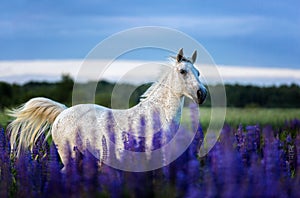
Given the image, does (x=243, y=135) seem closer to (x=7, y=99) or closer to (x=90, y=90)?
(x=90, y=90)

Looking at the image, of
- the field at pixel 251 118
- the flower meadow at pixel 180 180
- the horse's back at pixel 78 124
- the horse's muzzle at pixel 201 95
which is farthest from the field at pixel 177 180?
the field at pixel 251 118

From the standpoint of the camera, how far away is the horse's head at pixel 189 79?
556 centimetres

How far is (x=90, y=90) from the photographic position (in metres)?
6.20

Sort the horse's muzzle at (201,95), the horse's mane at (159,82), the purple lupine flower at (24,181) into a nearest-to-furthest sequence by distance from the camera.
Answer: the purple lupine flower at (24,181)
the horse's muzzle at (201,95)
the horse's mane at (159,82)

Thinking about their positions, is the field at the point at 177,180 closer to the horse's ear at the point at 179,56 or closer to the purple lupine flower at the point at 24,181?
the purple lupine flower at the point at 24,181

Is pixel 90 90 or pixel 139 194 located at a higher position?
pixel 90 90

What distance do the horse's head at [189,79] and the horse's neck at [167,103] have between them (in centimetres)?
14

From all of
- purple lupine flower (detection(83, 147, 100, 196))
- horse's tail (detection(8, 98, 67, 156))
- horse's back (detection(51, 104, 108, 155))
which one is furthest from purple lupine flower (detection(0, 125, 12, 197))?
horse's tail (detection(8, 98, 67, 156))

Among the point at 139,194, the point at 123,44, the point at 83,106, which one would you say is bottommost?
the point at 139,194

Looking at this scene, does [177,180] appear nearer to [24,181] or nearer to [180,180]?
[180,180]

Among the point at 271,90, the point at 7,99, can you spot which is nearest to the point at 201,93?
the point at 271,90

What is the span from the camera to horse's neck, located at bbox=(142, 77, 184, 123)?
584 centimetres

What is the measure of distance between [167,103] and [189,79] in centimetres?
42

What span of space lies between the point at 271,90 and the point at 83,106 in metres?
21.6
